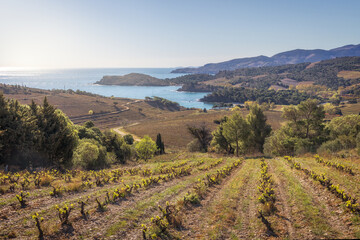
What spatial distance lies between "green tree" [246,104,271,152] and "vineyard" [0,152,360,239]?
32.2 meters

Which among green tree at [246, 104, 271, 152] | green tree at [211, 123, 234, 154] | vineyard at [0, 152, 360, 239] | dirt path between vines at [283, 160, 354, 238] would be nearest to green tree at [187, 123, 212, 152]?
green tree at [211, 123, 234, 154]

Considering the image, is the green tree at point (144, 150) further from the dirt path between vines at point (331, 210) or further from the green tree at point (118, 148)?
the dirt path between vines at point (331, 210)

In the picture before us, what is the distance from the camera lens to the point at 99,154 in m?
37.8

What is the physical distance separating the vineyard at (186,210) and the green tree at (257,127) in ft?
106

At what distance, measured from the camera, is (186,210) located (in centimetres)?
1400

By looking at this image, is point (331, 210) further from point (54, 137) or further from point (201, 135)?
point (201, 135)

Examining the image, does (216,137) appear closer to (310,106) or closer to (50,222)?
(310,106)

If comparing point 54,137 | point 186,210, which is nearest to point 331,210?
point 186,210

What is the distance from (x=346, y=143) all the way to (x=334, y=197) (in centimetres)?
2864

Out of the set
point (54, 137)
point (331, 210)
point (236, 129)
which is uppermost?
point (54, 137)

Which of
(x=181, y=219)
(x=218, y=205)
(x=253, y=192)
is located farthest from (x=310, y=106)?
(x=181, y=219)

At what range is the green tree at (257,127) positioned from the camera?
51.1 metres

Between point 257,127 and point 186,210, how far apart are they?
42456 mm

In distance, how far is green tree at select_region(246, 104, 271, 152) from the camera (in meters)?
51.1
